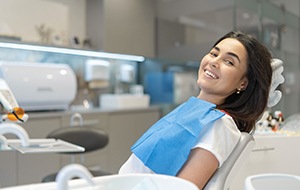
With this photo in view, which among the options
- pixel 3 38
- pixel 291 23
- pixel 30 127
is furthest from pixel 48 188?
pixel 291 23

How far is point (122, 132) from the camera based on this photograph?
9.90 ft

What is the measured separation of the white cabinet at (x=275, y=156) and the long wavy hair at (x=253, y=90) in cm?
23

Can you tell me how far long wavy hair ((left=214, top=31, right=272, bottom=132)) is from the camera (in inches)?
47.7

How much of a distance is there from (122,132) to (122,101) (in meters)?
0.32

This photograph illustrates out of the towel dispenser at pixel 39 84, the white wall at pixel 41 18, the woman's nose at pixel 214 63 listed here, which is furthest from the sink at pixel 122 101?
the woman's nose at pixel 214 63

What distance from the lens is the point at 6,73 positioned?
220cm

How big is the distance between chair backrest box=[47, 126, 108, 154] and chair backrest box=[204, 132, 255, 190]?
1.11 meters

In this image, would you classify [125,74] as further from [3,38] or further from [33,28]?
[3,38]

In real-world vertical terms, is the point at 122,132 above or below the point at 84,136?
below

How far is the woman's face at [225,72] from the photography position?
1.21 m

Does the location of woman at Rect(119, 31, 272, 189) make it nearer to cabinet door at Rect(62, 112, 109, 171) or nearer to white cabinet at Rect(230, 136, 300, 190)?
white cabinet at Rect(230, 136, 300, 190)

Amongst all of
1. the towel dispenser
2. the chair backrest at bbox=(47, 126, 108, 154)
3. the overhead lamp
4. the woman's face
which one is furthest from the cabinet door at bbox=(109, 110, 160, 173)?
the woman's face

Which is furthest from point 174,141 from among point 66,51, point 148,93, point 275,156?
point 148,93

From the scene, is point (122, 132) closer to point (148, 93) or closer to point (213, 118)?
point (148, 93)
